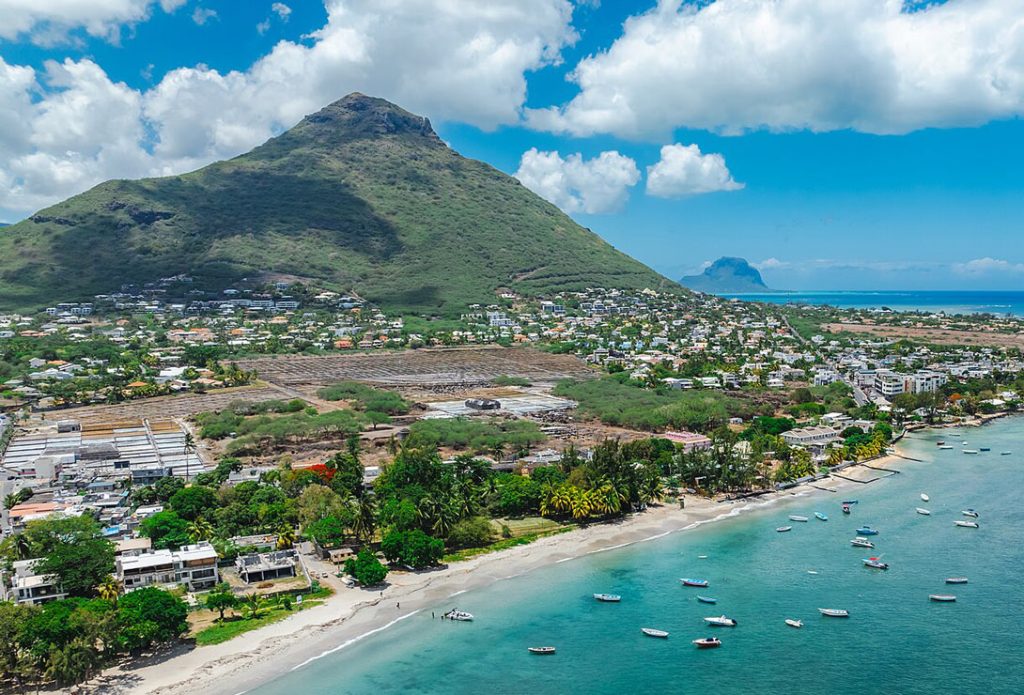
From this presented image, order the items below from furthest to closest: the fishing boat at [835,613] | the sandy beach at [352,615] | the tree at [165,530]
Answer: the tree at [165,530] < the fishing boat at [835,613] < the sandy beach at [352,615]

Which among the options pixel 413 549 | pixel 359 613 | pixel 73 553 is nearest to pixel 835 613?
pixel 413 549

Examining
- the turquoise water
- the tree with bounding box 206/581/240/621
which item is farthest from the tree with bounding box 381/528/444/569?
the tree with bounding box 206/581/240/621

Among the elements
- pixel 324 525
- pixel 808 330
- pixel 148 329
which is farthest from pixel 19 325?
pixel 808 330

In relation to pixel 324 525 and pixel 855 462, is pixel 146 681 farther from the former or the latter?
pixel 855 462

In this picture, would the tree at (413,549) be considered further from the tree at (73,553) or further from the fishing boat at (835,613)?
the fishing boat at (835,613)

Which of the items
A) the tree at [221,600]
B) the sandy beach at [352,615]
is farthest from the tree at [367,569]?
the tree at [221,600]

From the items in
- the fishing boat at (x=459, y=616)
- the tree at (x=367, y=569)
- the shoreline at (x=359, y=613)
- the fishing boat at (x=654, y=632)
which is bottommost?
the fishing boat at (x=654, y=632)
